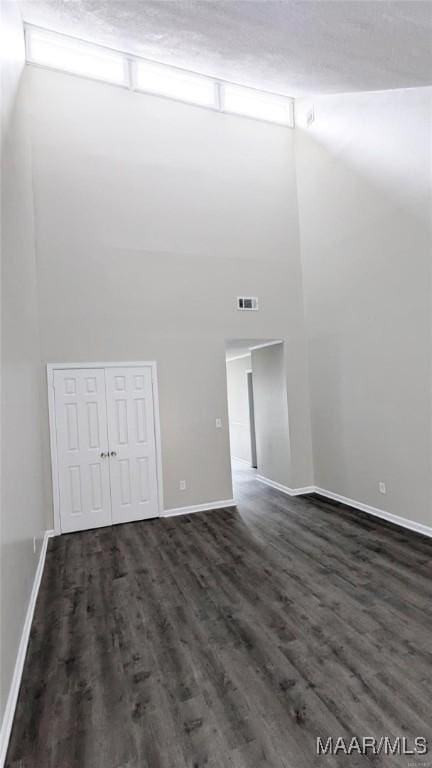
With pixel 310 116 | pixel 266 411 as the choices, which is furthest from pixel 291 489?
pixel 310 116

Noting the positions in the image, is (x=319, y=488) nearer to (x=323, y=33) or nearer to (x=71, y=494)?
(x=71, y=494)

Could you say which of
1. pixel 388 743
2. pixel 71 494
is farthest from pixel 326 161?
pixel 388 743

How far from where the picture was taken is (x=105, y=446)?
4.82 metres

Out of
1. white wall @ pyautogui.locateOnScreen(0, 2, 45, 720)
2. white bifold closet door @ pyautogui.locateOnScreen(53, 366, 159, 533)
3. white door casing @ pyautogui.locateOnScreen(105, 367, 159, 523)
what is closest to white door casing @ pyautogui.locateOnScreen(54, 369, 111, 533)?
white bifold closet door @ pyautogui.locateOnScreen(53, 366, 159, 533)

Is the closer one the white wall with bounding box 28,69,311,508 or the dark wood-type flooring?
the dark wood-type flooring

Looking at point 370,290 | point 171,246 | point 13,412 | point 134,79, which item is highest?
point 134,79

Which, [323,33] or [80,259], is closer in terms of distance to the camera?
[323,33]

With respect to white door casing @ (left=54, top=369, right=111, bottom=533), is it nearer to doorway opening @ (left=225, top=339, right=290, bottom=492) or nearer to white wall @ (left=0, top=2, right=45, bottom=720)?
white wall @ (left=0, top=2, right=45, bottom=720)

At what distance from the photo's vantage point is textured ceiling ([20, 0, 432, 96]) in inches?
82.7

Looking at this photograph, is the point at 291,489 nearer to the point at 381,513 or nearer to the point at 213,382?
the point at 381,513

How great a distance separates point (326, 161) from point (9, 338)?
494 centimetres

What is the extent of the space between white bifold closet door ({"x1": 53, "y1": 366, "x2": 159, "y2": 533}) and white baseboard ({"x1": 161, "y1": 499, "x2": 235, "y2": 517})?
0.58 ft

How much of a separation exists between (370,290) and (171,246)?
8.87ft

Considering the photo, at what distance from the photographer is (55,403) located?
460 centimetres
